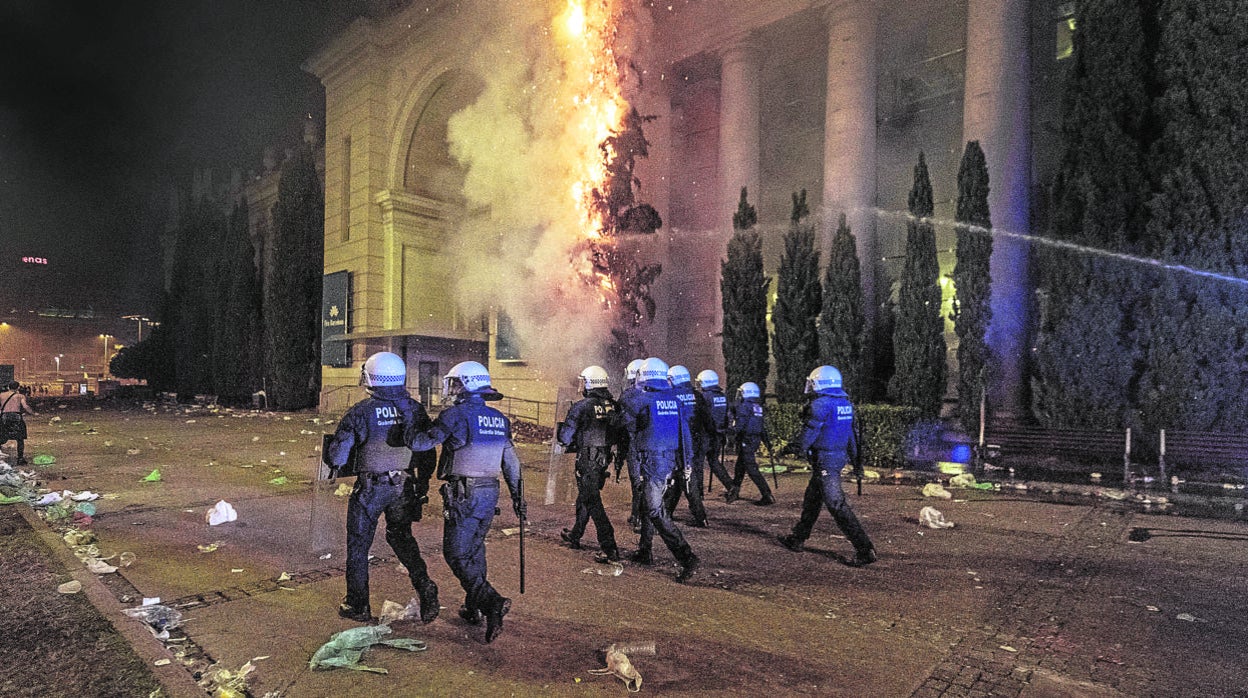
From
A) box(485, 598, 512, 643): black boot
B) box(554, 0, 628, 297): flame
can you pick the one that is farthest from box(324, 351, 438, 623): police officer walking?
box(554, 0, 628, 297): flame

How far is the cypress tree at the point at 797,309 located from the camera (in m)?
15.3

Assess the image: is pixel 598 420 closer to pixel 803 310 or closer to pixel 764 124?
pixel 803 310

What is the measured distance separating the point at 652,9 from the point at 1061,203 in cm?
1046

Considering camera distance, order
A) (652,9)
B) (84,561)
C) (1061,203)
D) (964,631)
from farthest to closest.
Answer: (652,9)
(1061,203)
(84,561)
(964,631)

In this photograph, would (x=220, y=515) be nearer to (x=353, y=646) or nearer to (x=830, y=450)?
(x=353, y=646)

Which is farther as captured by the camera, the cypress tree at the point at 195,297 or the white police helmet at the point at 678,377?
the cypress tree at the point at 195,297

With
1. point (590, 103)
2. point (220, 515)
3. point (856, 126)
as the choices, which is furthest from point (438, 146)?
point (220, 515)

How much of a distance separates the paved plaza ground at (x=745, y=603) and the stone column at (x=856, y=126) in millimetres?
7685

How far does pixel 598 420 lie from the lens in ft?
22.2

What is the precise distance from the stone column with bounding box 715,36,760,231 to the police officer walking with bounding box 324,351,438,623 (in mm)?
14079

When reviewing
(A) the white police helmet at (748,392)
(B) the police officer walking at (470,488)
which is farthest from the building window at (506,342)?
(B) the police officer walking at (470,488)

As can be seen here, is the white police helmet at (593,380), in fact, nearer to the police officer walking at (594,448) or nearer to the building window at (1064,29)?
the police officer walking at (594,448)

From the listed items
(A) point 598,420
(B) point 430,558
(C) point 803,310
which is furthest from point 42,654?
(C) point 803,310

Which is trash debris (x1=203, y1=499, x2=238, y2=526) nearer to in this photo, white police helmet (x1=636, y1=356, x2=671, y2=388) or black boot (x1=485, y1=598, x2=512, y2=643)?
black boot (x1=485, y1=598, x2=512, y2=643)
